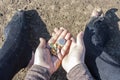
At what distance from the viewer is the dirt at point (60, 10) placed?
3.18 metres

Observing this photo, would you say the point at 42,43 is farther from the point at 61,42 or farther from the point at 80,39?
the point at 80,39

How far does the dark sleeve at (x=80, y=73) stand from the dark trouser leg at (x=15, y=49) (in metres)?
0.42

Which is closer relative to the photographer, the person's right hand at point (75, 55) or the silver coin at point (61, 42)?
the person's right hand at point (75, 55)

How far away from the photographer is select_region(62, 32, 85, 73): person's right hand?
284 centimetres

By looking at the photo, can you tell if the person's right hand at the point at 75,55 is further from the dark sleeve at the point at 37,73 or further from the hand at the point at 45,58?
the dark sleeve at the point at 37,73

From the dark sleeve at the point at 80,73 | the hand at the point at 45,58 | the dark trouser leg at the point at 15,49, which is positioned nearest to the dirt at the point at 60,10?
the dark trouser leg at the point at 15,49

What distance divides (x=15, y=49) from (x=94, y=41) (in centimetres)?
65

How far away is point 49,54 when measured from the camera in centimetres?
295

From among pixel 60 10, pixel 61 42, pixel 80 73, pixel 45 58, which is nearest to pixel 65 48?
pixel 61 42

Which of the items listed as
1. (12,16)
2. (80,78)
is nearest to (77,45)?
(80,78)

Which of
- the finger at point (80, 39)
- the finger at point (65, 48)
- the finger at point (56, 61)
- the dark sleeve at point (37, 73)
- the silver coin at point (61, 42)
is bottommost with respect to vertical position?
the finger at point (56, 61)

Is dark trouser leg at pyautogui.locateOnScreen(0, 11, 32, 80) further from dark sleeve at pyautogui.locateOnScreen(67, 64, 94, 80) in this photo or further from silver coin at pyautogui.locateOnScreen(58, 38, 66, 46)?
dark sleeve at pyautogui.locateOnScreen(67, 64, 94, 80)

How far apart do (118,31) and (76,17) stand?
39cm

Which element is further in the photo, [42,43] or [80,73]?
[42,43]
